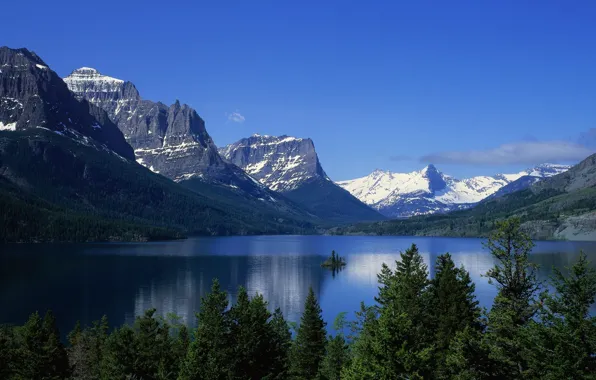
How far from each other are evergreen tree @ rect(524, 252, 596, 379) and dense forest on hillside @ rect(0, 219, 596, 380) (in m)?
0.06

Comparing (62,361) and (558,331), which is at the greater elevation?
(558,331)

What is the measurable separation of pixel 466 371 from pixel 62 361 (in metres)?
49.8

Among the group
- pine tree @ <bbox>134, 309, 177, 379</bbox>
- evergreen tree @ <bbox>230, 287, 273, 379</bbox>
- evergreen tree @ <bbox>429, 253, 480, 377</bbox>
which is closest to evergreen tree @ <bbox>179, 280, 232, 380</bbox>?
evergreen tree @ <bbox>230, 287, 273, 379</bbox>

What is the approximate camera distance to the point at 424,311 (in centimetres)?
5072

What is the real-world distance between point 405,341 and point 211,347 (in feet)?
74.9

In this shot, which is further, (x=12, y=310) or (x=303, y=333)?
(x=12, y=310)

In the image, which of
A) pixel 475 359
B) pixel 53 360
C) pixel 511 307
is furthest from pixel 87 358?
pixel 511 307

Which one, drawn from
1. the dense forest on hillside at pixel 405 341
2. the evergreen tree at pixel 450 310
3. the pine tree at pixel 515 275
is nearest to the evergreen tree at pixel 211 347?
the dense forest on hillside at pixel 405 341

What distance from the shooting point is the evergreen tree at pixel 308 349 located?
58.1m

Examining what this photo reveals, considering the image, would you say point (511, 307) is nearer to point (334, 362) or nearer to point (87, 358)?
point (334, 362)

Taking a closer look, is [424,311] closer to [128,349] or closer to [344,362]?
[344,362]

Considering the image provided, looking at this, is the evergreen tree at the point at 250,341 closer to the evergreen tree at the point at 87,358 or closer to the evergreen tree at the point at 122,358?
the evergreen tree at the point at 122,358

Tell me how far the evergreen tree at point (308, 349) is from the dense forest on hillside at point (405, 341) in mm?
108

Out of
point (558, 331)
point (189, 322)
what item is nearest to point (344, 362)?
point (558, 331)
